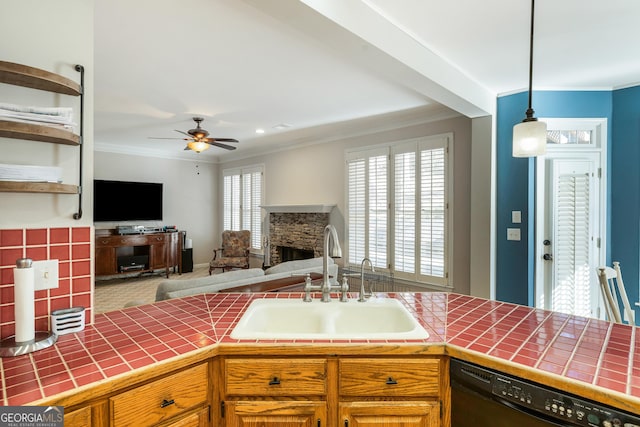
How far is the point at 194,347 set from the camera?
121cm

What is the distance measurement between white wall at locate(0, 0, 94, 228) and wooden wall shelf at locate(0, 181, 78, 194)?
0.24 ft

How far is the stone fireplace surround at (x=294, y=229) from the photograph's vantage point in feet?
18.0

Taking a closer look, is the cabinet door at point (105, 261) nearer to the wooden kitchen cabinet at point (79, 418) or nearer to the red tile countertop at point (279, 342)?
the red tile countertop at point (279, 342)

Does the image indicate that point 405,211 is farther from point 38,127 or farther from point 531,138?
point 38,127

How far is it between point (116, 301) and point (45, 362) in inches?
173

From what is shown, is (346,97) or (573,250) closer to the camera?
(573,250)

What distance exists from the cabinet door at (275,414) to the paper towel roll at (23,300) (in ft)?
2.53

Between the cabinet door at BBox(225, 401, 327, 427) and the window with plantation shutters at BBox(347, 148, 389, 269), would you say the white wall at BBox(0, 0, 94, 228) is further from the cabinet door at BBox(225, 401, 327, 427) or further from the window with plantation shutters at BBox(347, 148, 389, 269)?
the window with plantation shutters at BBox(347, 148, 389, 269)

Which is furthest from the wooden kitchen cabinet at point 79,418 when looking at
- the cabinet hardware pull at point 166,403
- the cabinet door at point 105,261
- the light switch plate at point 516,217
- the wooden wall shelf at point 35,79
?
the cabinet door at point 105,261

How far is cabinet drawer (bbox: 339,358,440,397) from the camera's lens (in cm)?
124

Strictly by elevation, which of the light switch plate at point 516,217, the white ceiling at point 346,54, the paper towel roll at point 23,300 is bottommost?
the paper towel roll at point 23,300

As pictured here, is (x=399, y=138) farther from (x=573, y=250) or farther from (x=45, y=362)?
(x=45, y=362)

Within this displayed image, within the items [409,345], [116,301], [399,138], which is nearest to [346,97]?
[399,138]

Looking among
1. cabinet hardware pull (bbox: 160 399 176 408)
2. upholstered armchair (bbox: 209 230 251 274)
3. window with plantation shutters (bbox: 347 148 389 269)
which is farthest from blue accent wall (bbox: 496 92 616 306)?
upholstered armchair (bbox: 209 230 251 274)
